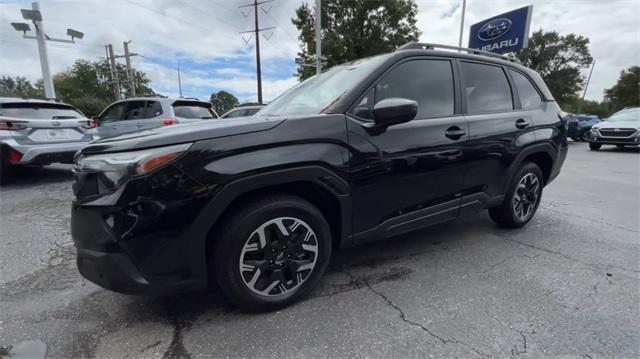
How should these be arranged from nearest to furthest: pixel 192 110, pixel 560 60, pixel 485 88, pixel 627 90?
pixel 485 88, pixel 192 110, pixel 560 60, pixel 627 90

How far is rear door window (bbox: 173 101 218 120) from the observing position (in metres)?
6.60

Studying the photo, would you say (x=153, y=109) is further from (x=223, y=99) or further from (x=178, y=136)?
(x=223, y=99)

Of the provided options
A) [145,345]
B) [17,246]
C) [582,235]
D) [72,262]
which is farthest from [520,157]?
[17,246]

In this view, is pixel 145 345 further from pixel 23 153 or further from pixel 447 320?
pixel 23 153

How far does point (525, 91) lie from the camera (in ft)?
11.4

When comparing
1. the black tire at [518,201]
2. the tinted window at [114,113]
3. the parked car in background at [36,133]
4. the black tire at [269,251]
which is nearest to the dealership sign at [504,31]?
the black tire at [518,201]

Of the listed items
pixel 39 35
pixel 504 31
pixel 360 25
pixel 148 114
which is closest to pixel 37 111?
pixel 148 114

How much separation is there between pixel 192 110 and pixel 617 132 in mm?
15195

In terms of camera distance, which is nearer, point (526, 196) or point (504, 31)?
point (526, 196)

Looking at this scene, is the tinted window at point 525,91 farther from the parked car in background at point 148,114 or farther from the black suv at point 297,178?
the parked car in background at point 148,114

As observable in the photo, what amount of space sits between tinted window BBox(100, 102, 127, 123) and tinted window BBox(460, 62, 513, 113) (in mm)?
6989

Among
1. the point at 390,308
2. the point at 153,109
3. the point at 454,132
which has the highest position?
the point at 153,109

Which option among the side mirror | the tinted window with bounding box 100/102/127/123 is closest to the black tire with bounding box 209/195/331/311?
the side mirror

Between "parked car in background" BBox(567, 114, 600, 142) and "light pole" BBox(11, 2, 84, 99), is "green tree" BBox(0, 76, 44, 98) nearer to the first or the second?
"light pole" BBox(11, 2, 84, 99)
